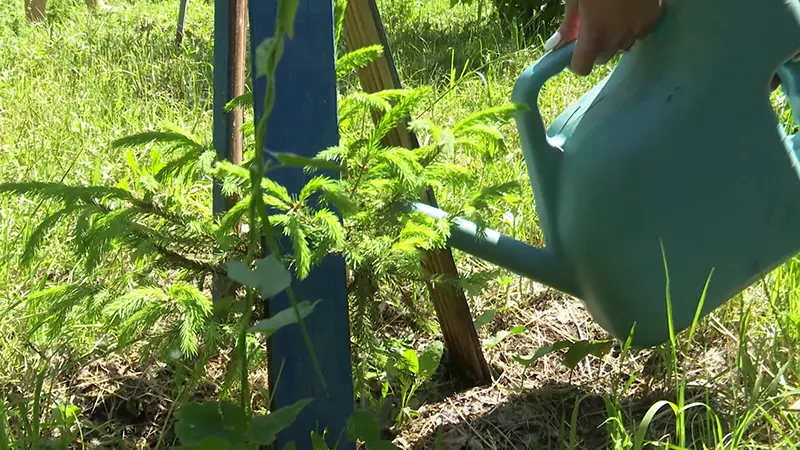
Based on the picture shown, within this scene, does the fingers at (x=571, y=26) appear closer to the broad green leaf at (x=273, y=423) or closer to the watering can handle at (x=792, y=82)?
the watering can handle at (x=792, y=82)

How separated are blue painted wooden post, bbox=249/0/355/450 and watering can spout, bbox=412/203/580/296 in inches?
5.8

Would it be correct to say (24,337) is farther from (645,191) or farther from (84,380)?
(645,191)

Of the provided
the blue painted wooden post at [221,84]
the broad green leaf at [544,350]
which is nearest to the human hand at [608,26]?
the broad green leaf at [544,350]

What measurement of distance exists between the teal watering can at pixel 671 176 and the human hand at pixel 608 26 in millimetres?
23

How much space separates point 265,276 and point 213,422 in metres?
0.18

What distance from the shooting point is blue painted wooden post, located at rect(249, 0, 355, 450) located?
80 centimetres

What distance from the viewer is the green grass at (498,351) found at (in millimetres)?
1058

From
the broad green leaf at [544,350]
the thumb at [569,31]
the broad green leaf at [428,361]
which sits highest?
the thumb at [569,31]

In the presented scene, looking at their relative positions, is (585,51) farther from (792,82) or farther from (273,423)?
(273,423)

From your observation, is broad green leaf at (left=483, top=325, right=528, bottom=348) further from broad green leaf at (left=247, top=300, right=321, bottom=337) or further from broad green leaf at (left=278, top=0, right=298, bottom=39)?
broad green leaf at (left=278, top=0, right=298, bottom=39)

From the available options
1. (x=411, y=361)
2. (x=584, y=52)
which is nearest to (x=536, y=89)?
(x=584, y=52)

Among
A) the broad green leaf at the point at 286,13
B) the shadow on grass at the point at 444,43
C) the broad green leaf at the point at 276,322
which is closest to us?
the broad green leaf at the point at 286,13

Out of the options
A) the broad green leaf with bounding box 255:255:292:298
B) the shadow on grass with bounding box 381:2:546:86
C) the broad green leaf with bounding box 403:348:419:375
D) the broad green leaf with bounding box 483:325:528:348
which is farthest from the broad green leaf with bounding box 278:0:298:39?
the shadow on grass with bounding box 381:2:546:86

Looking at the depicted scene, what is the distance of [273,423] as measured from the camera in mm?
683
